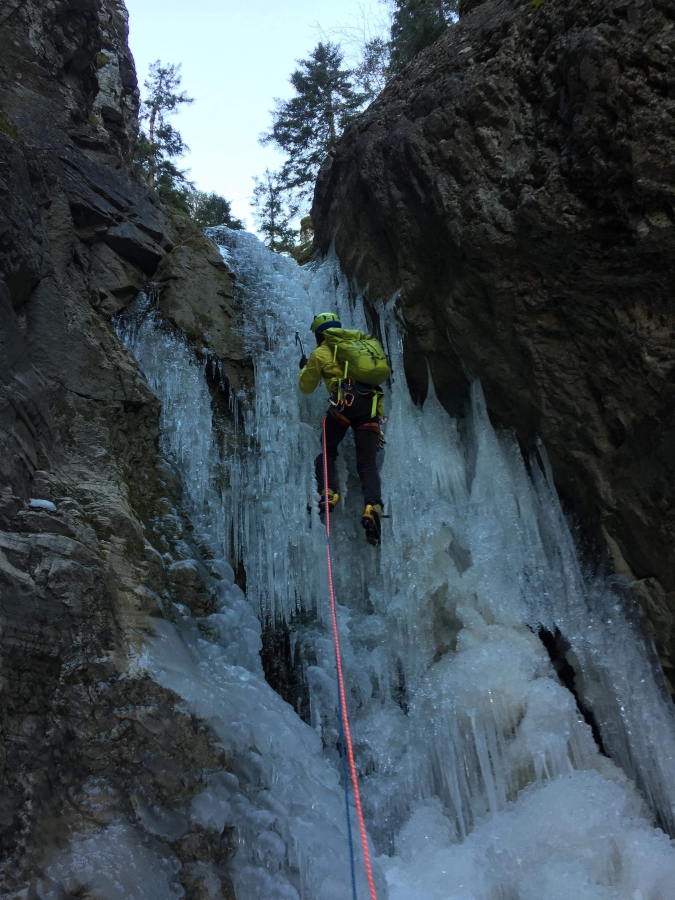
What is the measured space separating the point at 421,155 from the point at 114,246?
12.3 ft

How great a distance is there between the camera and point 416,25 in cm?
932

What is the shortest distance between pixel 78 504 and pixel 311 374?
2.46m

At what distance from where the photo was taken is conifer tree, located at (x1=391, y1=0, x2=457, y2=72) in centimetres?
901

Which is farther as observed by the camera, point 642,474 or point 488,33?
point 488,33

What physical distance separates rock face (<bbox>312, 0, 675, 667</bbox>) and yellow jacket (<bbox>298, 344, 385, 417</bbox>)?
0.86 m

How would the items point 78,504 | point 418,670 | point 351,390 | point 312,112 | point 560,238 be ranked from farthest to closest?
1. point 312,112
2. point 351,390
3. point 418,670
4. point 560,238
5. point 78,504

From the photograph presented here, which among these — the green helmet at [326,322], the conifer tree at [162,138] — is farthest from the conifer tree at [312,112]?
the green helmet at [326,322]

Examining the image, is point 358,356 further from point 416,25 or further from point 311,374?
point 416,25

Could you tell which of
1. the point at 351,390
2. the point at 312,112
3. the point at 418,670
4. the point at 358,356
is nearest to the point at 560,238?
the point at 358,356

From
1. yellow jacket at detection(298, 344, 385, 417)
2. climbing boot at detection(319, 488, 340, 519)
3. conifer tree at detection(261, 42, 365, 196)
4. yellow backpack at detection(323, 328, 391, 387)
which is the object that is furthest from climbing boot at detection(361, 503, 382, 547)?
conifer tree at detection(261, 42, 365, 196)

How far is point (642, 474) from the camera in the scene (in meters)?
4.27

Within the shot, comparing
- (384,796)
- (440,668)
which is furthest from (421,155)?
(384,796)

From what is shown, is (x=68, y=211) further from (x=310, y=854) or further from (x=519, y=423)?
(x=310, y=854)

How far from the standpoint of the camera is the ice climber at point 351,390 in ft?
17.8
